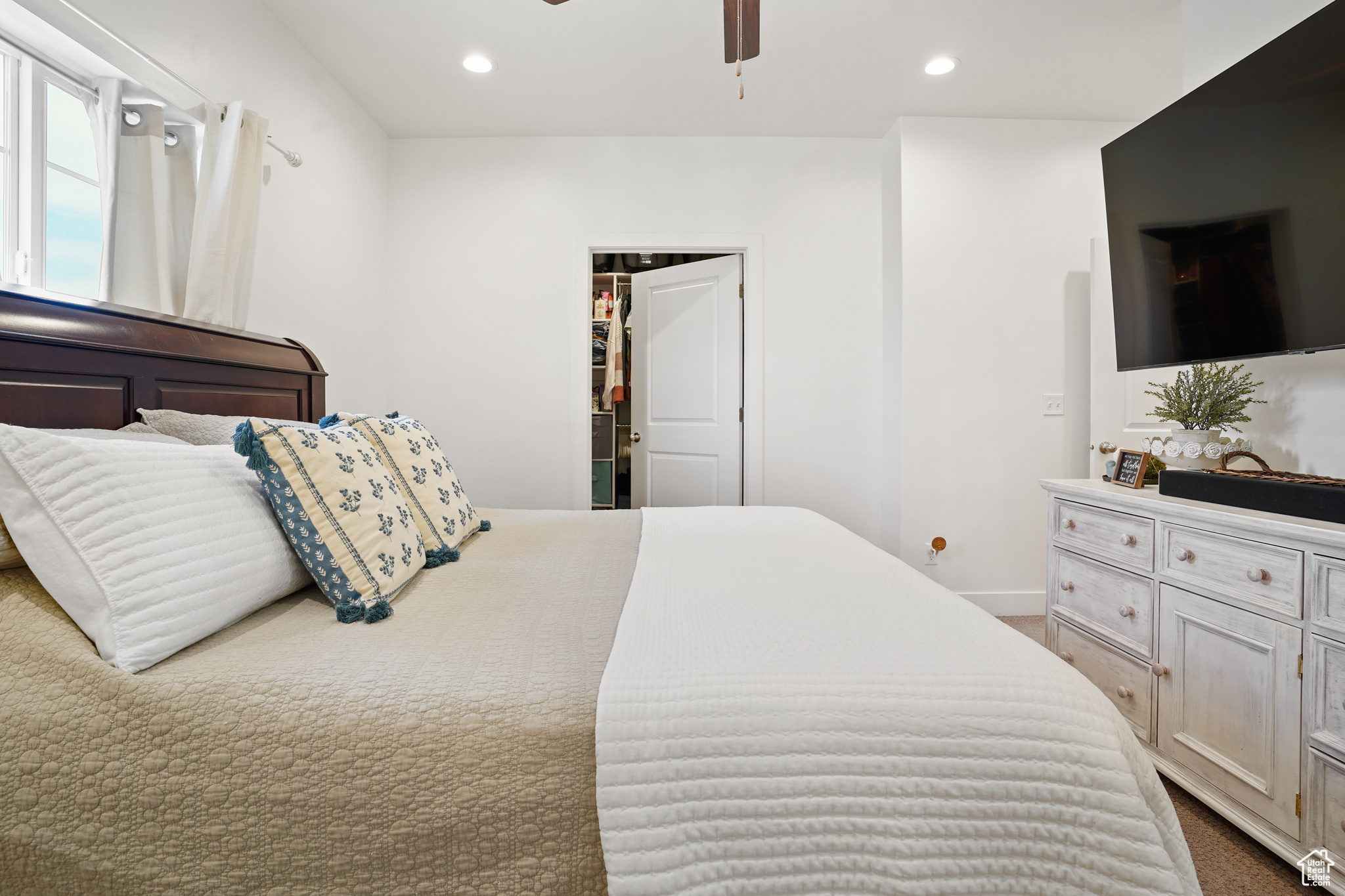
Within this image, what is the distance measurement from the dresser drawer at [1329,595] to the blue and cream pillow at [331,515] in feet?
6.08

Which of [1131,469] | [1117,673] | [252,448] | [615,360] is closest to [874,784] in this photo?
[252,448]

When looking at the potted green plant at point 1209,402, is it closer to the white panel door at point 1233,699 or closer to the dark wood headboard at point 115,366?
the white panel door at point 1233,699

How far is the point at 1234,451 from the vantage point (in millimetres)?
1565

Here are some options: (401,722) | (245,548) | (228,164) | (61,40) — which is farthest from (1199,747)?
(61,40)

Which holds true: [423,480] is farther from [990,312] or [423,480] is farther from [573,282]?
[990,312]

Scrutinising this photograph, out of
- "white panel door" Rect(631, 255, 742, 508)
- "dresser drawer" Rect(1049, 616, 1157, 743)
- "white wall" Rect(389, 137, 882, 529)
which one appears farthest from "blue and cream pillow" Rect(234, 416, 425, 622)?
"white panel door" Rect(631, 255, 742, 508)

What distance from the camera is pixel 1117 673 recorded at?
Result: 1.70 meters

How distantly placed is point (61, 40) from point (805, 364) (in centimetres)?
296

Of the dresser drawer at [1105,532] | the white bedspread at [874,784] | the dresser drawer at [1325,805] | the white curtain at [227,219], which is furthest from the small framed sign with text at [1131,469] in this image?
the white curtain at [227,219]

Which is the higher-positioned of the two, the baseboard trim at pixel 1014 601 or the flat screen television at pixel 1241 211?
the flat screen television at pixel 1241 211

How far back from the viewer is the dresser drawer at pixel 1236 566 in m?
1.24

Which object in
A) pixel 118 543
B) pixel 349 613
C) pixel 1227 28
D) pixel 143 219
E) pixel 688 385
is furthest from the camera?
pixel 688 385

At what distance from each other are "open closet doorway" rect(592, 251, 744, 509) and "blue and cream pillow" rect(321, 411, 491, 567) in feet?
6.41
